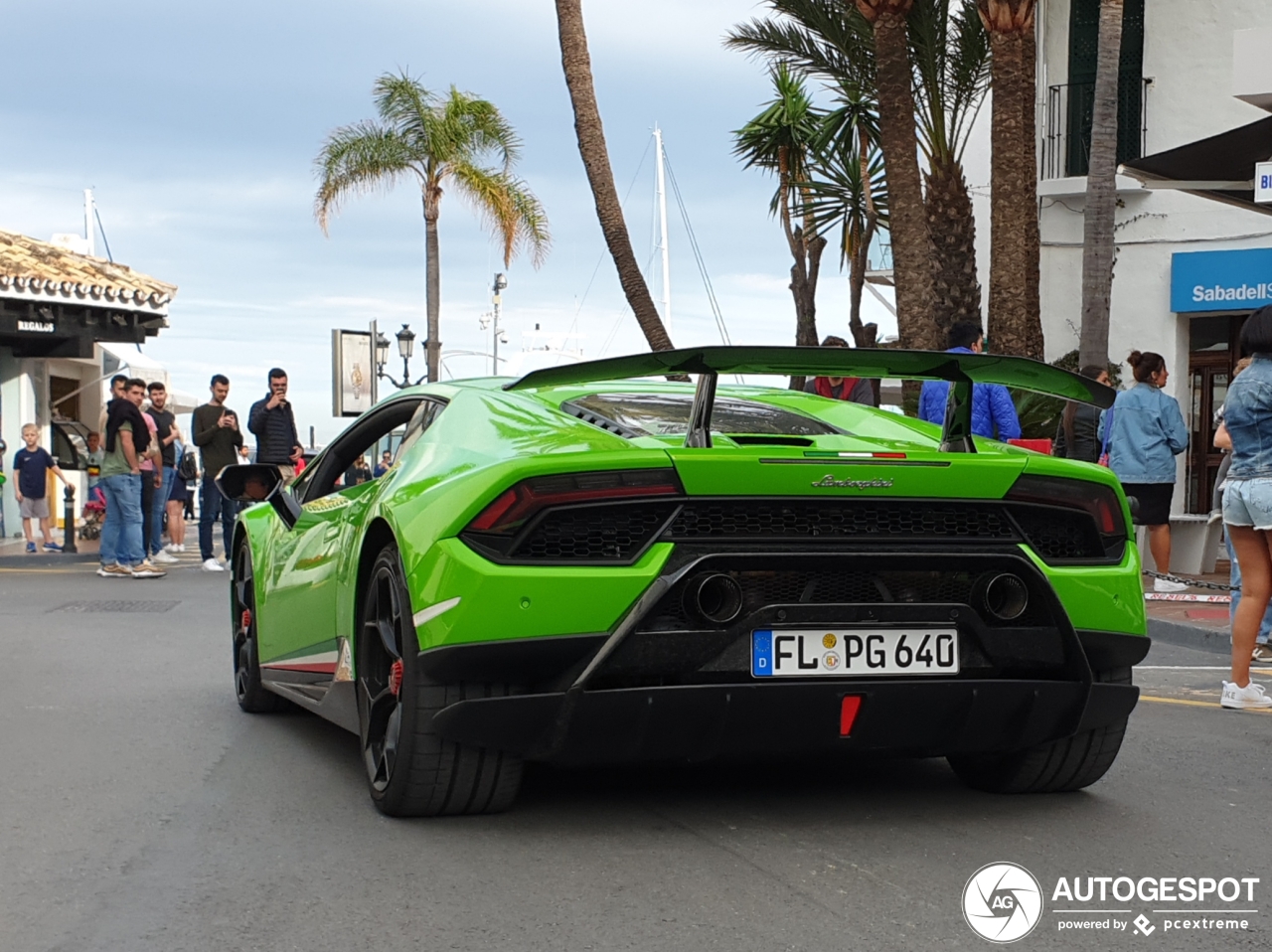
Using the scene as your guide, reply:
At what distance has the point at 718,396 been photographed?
18.7 ft

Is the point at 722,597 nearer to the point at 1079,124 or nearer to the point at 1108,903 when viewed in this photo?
the point at 1108,903

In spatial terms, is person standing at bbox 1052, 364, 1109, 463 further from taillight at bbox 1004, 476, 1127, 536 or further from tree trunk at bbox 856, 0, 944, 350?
taillight at bbox 1004, 476, 1127, 536

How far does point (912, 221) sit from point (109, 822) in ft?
46.1

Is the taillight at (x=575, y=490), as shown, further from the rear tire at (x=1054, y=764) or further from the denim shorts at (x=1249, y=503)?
the denim shorts at (x=1249, y=503)

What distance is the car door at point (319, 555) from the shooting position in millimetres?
5652

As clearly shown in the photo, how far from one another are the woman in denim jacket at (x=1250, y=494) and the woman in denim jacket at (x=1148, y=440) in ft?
18.7

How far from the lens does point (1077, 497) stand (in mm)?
4867

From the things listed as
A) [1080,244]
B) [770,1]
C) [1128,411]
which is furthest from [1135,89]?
[1128,411]

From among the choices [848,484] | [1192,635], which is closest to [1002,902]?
[848,484]

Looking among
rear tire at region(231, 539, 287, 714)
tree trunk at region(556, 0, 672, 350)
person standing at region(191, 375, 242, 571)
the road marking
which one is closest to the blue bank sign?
tree trunk at region(556, 0, 672, 350)

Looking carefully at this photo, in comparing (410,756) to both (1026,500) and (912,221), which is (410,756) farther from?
(912,221)

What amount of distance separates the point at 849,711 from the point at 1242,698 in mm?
3760

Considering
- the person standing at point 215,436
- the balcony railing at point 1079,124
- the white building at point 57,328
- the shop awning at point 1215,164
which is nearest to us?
the shop awning at point 1215,164

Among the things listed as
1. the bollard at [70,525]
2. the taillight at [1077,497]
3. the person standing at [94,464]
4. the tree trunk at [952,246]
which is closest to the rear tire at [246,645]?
the taillight at [1077,497]
